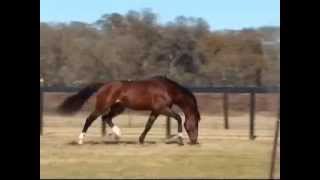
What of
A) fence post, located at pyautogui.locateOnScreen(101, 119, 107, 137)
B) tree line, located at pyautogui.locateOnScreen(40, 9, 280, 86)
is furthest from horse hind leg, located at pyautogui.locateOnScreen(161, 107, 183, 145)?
fence post, located at pyautogui.locateOnScreen(101, 119, 107, 137)

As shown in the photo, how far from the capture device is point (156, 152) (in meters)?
2.87

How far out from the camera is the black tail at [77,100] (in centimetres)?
261

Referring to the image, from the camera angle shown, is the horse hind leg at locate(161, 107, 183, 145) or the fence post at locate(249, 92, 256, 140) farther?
the horse hind leg at locate(161, 107, 183, 145)

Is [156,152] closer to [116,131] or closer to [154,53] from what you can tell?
[116,131]

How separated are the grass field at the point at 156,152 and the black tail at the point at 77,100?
0.05 metres

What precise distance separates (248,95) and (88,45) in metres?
0.89

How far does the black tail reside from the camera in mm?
2609

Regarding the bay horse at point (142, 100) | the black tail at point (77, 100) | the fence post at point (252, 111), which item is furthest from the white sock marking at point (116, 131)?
the fence post at point (252, 111)

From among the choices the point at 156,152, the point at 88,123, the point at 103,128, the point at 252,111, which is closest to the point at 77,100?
the point at 88,123

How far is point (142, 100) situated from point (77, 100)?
0.62m

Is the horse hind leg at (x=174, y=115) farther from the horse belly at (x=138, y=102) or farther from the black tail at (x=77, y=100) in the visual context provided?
the black tail at (x=77, y=100)

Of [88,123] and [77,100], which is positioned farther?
[88,123]

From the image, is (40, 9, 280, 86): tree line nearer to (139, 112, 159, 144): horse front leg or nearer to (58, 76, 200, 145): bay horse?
(58, 76, 200, 145): bay horse
